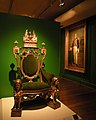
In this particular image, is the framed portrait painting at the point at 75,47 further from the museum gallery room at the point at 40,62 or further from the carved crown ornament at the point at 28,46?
the carved crown ornament at the point at 28,46

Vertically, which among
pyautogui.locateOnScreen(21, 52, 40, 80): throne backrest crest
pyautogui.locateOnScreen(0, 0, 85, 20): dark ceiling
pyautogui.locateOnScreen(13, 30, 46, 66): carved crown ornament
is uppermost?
pyautogui.locateOnScreen(0, 0, 85, 20): dark ceiling

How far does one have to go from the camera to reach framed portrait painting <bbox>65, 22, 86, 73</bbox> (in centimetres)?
554

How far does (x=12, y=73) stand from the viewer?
3510 millimetres

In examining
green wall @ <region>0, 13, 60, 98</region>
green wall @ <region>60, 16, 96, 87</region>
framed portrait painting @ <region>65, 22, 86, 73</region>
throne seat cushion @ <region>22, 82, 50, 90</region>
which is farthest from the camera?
framed portrait painting @ <region>65, 22, 86, 73</region>

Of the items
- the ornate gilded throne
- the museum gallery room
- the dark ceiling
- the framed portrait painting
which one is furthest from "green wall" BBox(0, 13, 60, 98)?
the framed portrait painting

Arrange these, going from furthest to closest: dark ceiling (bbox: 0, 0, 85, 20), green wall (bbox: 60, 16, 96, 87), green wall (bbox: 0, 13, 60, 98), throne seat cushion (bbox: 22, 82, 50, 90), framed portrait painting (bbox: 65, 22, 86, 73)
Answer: framed portrait painting (bbox: 65, 22, 86, 73) → green wall (bbox: 60, 16, 96, 87) → dark ceiling (bbox: 0, 0, 85, 20) → green wall (bbox: 0, 13, 60, 98) → throne seat cushion (bbox: 22, 82, 50, 90)

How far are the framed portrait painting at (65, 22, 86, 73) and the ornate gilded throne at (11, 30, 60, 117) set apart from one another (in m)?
2.47

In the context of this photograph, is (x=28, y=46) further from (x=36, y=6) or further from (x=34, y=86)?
(x=36, y=6)

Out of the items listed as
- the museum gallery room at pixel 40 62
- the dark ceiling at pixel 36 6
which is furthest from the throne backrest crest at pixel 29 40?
the dark ceiling at pixel 36 6

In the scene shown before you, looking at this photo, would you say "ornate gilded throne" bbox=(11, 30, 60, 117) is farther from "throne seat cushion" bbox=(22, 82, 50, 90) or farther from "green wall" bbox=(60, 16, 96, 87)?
"green wall" bbox=(60, 16, 96, 87)

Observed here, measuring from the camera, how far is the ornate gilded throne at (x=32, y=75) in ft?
8.95

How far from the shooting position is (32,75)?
324 centimetres

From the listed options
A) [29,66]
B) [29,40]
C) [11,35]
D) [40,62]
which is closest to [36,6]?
[11,35]

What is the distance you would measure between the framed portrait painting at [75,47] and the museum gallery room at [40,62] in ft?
0.13
